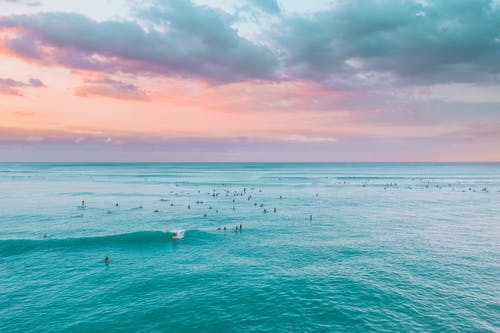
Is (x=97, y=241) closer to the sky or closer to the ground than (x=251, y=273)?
closer to the sky

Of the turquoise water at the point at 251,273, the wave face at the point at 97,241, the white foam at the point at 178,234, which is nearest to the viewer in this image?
the turquoise water at the point at 251,273

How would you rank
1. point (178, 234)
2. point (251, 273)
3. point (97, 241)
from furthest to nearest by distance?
point (178, 234), point (97, 241), point (251, 273)

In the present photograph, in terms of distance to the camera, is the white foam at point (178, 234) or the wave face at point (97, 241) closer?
the wave face at point (97, 241)

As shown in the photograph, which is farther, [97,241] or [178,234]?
[178,234]

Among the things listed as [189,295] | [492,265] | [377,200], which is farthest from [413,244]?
[377,200]

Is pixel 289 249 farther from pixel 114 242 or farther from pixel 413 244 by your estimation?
pixel 114 242

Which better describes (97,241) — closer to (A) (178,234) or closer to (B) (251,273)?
(A) (178,234)

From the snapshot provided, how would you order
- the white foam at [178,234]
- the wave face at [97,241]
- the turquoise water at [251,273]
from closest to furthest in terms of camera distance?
the turquoise water at [251,273] → the wave face at [97,241] → the white foam at [178,234]

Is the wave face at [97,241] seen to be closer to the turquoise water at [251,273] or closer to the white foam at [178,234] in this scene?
the white foam at [178,234]

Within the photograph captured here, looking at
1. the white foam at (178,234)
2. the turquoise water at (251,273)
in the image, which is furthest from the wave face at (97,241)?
the turquoise water at (251,273)

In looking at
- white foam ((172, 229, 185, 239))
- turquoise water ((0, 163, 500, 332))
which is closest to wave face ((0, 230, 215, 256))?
white foam ((172, 229, 185, 239))

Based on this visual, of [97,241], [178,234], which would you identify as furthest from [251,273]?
[97,241]
